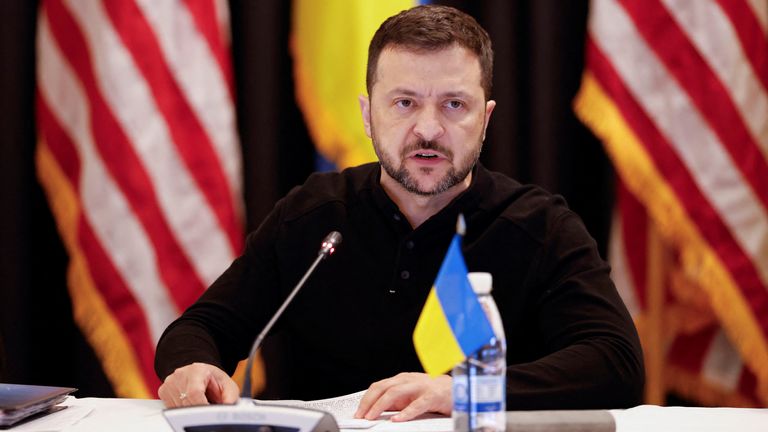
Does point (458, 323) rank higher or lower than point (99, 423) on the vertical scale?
higher

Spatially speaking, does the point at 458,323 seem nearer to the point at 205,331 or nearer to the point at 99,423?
the point at 99,423

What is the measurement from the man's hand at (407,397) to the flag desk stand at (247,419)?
0.25 m

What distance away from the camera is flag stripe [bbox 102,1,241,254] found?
9.19 ft

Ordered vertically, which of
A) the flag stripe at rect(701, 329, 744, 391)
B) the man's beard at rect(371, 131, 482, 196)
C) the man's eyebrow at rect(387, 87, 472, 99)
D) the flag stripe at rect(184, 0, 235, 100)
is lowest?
the flag stripe at rect(701, 329, 744, 391)

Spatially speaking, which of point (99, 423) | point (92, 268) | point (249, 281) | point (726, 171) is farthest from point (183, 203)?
point (726, 171)

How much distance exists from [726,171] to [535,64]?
0.66 meters

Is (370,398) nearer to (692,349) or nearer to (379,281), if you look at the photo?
(379,281)

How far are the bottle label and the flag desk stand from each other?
0.63 feet

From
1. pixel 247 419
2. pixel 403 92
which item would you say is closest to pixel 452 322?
pixel 247 419

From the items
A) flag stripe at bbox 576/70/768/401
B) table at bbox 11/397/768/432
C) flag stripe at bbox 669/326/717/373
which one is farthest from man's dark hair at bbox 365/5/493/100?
flag stripe at bbox 669/326/717/373

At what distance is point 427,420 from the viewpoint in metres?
1.51

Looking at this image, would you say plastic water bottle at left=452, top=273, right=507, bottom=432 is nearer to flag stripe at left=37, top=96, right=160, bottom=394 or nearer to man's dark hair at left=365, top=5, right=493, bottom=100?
man's dark hair at left=365, top=5, right=493, bottom=100

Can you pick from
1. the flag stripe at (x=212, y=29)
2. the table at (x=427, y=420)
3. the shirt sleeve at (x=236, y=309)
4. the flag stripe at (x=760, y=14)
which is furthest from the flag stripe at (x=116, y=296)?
the flag stripe at (x=760, y=14)

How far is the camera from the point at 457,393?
127 centimetres
